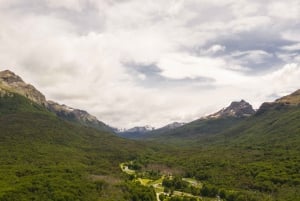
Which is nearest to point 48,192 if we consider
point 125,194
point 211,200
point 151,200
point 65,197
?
point 65,197

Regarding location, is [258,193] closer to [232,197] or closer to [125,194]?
[232,197]

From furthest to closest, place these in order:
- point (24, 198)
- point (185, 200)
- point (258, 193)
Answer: point (258, 193)
point (185, 200)
point (24, 198)

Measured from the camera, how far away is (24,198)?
17138cm

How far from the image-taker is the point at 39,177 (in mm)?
199000

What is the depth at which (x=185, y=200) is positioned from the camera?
7224 inches

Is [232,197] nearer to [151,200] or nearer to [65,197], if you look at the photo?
[151,200]

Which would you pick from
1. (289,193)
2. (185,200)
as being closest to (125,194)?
(185,200)

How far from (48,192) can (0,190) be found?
21.4 metres

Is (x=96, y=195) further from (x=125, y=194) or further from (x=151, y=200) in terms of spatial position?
(x=151, y=200)

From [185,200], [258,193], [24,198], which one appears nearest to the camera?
[24,198]

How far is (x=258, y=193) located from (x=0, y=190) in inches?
4911

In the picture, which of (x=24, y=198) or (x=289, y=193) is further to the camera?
(x=289, y=193)

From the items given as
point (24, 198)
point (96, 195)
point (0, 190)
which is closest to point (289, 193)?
point (96, 195)

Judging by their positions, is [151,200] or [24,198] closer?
[24,198]
